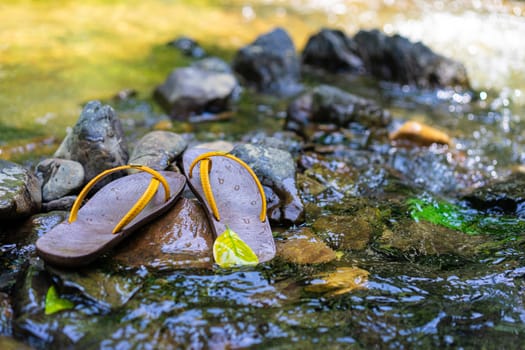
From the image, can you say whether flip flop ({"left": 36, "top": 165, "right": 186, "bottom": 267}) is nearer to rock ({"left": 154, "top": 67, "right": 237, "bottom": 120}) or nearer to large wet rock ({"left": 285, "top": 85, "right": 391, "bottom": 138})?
large wet rock ({"left": 285, "top": 85, "right": 391, "bottom": 138})

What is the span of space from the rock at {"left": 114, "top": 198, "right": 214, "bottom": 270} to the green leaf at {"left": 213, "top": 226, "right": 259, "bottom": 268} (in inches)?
2.4

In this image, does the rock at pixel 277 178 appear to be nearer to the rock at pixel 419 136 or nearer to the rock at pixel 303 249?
the rock at pixel 303 249

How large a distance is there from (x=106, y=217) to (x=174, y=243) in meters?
0.42

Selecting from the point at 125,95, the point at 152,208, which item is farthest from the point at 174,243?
the point at 125,95

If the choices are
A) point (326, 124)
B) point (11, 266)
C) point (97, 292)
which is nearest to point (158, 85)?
point (326, 124)

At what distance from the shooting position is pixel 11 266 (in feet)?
8.25

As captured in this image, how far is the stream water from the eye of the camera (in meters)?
2.07

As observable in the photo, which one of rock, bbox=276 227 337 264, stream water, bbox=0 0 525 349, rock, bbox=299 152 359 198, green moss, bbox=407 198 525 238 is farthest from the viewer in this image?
rock, bbox=299 152 359 198

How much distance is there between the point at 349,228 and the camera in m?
3.05

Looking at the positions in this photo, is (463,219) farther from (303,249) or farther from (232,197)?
(232,197)

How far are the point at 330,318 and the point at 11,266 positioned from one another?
172cm

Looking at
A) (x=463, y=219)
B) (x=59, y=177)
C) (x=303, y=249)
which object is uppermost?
(x=59, y=177)

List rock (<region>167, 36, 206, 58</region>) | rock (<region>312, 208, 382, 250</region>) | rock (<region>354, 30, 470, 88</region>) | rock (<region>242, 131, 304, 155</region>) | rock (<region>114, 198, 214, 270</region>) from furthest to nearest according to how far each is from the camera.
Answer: rock (<region>167, 36, 206, 58</region>) → rock (<region>354, 30, 470, 88</region>) → rock (<region>242, 131, 304, 155</region>) → rock (<region>312, 208, 382, 250</region>) → rock (<region>114, 198, 214, 270</region>)

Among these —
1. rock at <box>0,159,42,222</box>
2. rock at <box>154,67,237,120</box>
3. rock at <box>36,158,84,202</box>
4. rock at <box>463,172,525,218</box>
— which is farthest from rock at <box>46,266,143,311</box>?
rock at <box>154,67,237,120</box>
